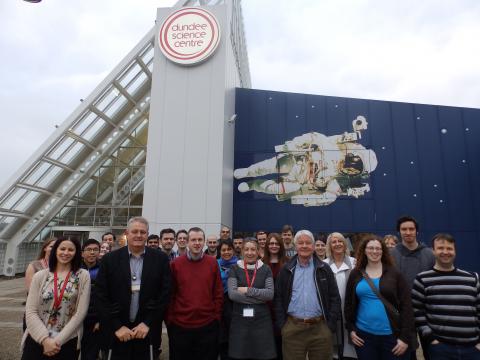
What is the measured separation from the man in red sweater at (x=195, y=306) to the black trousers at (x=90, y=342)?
113 centimetres

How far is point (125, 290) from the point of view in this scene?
3.13 meters

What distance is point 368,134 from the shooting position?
11758 mm

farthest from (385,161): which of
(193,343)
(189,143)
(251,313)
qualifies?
(193,343)

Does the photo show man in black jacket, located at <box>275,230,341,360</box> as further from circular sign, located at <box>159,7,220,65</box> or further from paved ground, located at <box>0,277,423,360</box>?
circular sign, located at <box>159,7,220,65</box>

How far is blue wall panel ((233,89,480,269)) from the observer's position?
1123cm

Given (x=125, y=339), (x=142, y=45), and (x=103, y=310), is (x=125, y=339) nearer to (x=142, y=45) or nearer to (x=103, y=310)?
(x=103, y=310)

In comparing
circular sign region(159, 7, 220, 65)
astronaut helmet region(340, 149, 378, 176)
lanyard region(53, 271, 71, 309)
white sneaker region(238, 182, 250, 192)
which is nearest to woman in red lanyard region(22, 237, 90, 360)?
lanyard region(53, 271, 71, 309)

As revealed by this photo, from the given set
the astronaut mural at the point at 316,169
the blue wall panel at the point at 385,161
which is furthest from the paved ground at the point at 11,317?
the astronaut mural at the point at 316,169

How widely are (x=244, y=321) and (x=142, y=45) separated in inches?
406

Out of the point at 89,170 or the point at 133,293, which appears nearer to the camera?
the point at 133,293

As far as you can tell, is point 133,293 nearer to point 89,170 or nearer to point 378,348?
point 378,348

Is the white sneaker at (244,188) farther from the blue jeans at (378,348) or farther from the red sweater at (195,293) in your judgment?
the blue jeans at (378,348)

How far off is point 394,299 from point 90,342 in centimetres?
348

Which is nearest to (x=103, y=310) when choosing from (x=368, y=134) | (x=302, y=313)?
(x=302, y=313)
